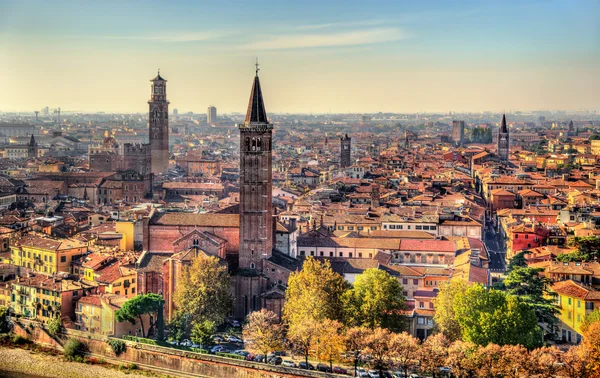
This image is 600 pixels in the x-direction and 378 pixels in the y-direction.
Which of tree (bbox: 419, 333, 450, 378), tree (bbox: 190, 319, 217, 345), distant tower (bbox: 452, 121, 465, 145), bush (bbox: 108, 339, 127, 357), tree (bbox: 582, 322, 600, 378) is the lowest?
bush (bbox: 108, 339, 127, 357)

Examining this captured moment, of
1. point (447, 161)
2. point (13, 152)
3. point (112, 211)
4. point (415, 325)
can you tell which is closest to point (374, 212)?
point (112, 211)

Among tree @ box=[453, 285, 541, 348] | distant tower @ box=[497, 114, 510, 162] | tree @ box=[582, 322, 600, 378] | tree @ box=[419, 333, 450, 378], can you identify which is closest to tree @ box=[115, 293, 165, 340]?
tree @ box=[419, 333, 450, 378]

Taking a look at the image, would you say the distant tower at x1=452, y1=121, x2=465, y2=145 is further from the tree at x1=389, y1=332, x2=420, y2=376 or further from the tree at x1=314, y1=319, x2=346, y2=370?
the tree at x1=389, y1=332, x2=420, y2=376

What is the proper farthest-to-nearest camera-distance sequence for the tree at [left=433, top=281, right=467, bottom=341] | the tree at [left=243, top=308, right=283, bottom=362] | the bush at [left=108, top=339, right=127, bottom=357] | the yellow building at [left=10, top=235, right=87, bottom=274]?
the yellow building at [left=10, top=235, right=87, bottom=274] → the bush at [left=108, top=339, right=127, bottom=357] → the tree at [left=243, top=308, right=283, bottom=362] → the tree at [left=433, top=281, right=467, bottom=341]

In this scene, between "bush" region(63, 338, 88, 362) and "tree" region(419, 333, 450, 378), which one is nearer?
"tree" region(419, 333, 450, 378)

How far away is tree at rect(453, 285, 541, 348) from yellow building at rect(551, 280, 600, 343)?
2.34m

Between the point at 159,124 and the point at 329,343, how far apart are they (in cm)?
4247

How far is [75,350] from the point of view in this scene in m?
24.0

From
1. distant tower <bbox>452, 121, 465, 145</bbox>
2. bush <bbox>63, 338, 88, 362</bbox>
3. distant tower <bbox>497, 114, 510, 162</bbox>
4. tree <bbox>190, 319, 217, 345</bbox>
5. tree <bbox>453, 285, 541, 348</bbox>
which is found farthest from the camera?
distant tower <bbox>452, 121, 465, 145</bbox>

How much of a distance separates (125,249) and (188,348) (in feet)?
30.0

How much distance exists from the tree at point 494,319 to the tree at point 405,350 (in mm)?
1470

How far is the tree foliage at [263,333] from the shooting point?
21906 millimetres

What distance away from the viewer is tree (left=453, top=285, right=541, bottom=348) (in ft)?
67.2

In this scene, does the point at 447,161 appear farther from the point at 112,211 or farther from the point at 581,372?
the point at 581,372
